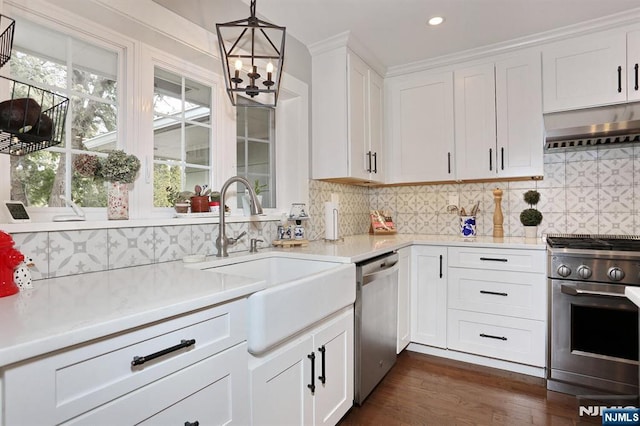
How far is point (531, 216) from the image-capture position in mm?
2719

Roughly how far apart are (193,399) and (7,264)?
0.66 m

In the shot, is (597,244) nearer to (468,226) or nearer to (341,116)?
(468,226)

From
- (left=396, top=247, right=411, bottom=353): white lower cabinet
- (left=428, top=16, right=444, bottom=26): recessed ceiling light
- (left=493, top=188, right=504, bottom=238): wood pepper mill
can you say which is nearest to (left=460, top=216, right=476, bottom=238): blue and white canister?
(left=493, top=188, right=504, bottom=238): wood pepper mill

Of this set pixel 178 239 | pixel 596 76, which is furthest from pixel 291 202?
pixel 596 76

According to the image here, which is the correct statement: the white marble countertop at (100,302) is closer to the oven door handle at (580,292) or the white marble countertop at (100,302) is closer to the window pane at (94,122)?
the window pane at (94,122)

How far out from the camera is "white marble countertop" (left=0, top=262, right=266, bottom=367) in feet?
2.21

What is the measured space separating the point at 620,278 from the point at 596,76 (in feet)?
4.64

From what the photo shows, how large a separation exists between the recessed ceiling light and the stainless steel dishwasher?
63.6 inches

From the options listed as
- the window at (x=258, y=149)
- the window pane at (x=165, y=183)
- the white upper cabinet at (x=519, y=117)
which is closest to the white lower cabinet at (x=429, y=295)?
the white upper cabinet at (x=519, y=117)

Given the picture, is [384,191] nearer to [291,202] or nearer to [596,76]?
[291,202]

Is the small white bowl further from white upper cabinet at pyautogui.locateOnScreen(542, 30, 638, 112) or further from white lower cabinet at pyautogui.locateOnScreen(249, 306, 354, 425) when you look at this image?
white upper cabinet at pyautogui.locateOnScreen(542, 30, 638, 112)

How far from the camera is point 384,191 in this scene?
3477 millimetres

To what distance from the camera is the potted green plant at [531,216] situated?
8.92 ft

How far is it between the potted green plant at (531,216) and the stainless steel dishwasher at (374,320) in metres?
1.25
